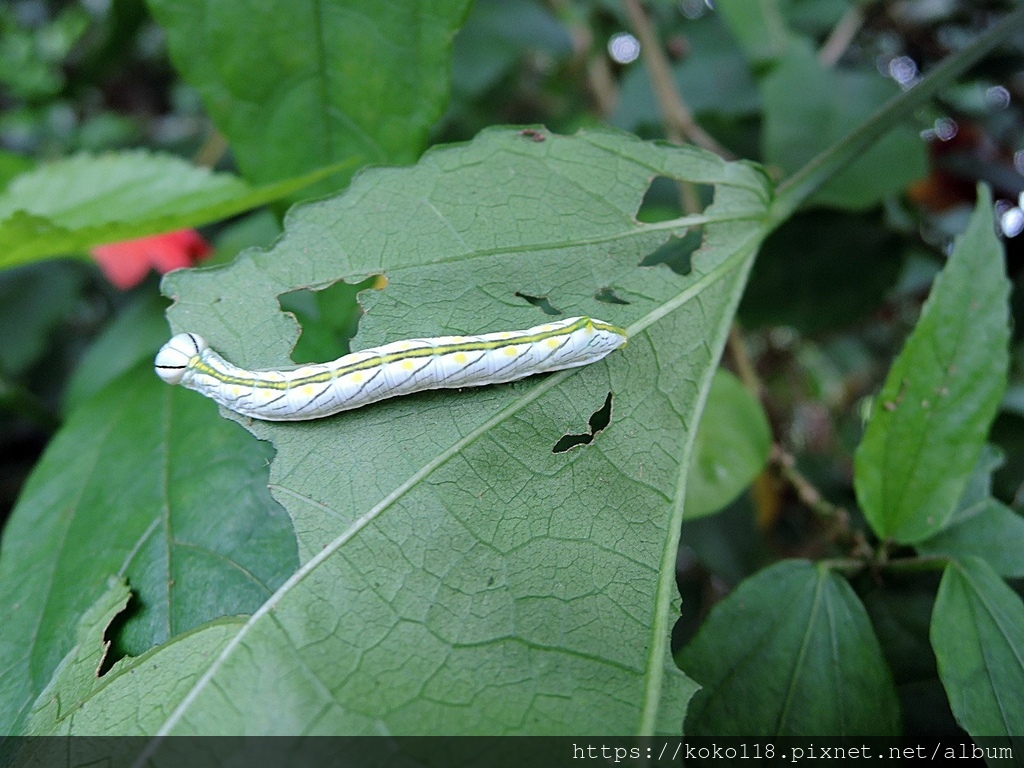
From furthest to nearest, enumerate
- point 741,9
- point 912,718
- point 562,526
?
point 741,9, point 912,718, point 562,526

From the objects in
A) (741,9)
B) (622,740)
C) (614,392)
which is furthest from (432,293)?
(741,9)

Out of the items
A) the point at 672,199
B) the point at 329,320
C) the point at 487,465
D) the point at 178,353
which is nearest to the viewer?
the point at 487,465

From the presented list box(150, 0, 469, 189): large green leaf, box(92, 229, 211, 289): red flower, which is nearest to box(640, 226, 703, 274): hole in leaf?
box(150, 0, 469, 189): large green leaf

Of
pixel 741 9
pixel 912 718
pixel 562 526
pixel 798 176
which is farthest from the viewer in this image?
pixel 741 9

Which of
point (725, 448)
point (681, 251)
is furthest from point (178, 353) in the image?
point (725, 448)

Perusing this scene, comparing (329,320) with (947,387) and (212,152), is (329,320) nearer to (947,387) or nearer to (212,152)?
(947,387)

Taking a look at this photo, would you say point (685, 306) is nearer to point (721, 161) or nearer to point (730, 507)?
point (721, 161)
